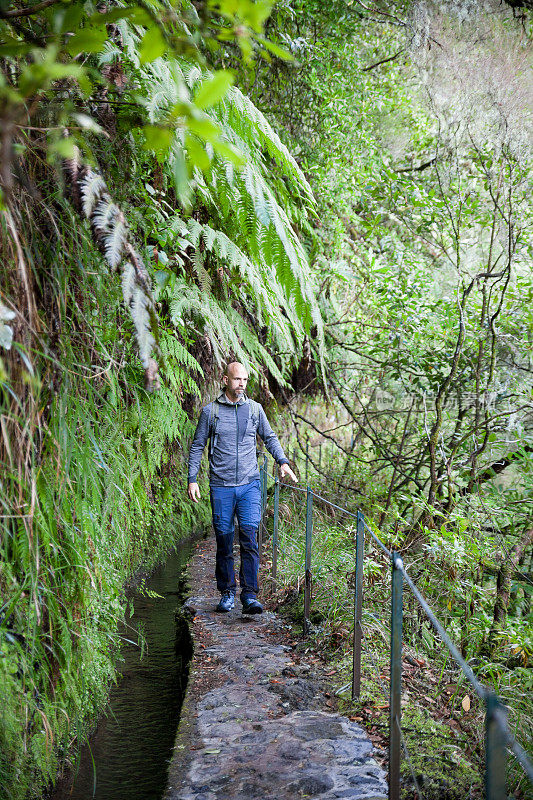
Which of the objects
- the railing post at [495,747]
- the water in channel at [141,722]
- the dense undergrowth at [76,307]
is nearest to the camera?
the railing post at [495,747]

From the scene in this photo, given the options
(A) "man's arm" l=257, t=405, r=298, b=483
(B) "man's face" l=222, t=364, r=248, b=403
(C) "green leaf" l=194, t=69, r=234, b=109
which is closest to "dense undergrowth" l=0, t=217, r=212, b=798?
(C) "green leaf" l=194, t=69, r=234, b=109

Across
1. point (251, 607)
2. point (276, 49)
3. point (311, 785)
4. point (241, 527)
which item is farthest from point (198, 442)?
point (276, 49)

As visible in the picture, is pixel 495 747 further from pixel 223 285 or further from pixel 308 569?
pixel 223 285

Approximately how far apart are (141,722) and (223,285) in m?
3.11

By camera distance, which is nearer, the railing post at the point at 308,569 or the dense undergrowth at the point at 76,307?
the dense undergrowth at the point at 76,307

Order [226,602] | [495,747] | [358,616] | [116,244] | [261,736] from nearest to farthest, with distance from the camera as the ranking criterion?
[495,747], [116,244], [261,736], [358,616], [226,602]

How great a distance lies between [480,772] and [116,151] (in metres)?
3.37

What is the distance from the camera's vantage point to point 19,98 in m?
1.06

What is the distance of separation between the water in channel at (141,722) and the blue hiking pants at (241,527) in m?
0.61

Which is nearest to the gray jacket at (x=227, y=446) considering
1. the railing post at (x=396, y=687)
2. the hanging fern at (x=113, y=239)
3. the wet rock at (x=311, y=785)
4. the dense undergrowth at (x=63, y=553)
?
the dense undergrowth at (x=63, y=553)

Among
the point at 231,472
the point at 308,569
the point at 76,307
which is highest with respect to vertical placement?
the point at 76,307

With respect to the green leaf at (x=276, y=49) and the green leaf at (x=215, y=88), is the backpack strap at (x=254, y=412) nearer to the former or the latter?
the green leaf at (x=276, y=49)

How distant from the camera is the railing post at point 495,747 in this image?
1254 mm

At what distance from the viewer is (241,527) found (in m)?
5.41
